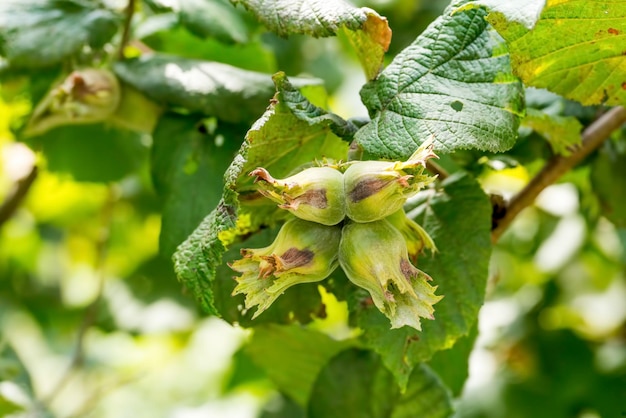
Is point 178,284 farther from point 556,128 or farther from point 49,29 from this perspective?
point 556,128

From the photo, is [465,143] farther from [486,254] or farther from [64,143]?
[64,143]

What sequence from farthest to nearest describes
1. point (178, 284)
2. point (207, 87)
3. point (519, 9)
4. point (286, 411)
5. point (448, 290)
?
point (178, 284), point (286, 411), point (207, 87), point (448, 290), point (519, 9)

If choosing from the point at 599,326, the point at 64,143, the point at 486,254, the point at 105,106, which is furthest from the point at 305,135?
the point at 599,326

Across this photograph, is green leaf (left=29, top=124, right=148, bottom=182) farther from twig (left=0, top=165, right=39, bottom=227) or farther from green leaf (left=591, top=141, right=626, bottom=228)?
green leaf (left=591, top=141, right=626, bottom=228)

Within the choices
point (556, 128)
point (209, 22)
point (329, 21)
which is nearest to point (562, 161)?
point (556, 128)

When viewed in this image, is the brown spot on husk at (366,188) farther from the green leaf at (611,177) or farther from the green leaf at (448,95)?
the green leaf at (611,177)

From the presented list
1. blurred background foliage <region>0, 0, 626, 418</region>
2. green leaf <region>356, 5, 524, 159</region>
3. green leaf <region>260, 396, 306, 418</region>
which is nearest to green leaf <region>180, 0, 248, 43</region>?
blurred background foliage <region>0, 0, 626, 418</region>
